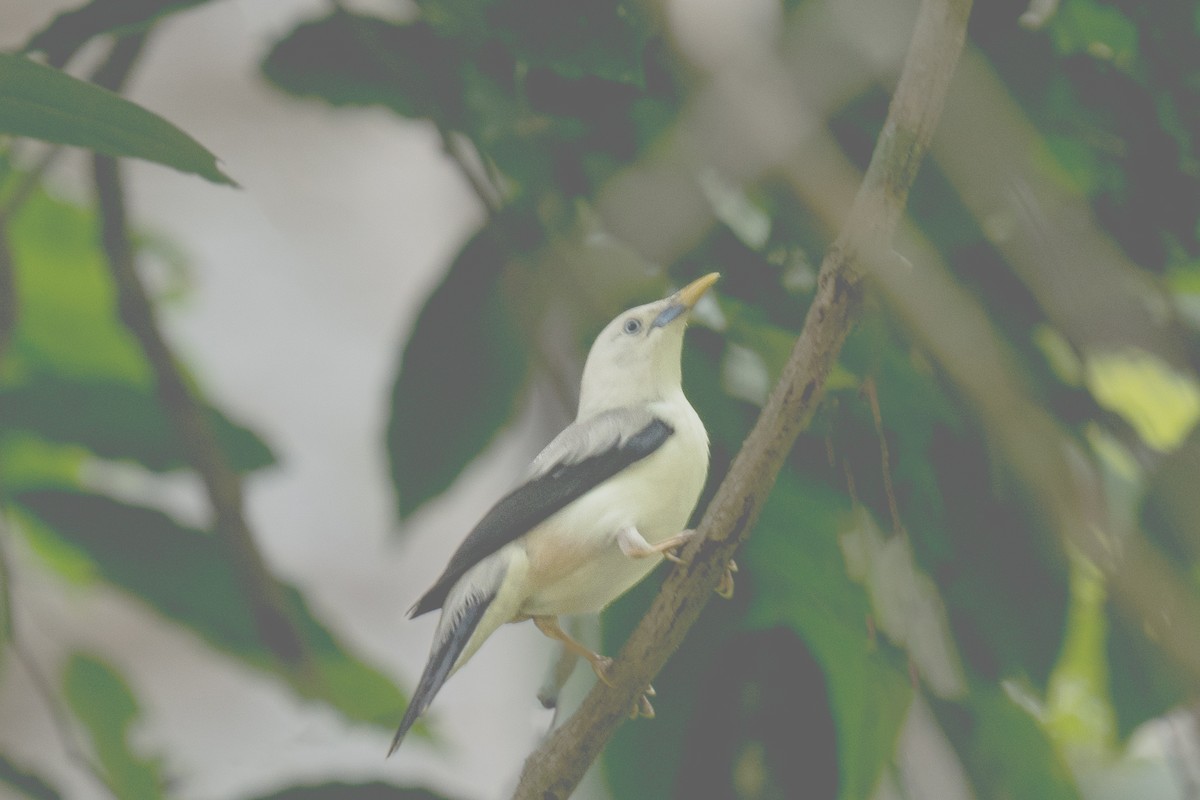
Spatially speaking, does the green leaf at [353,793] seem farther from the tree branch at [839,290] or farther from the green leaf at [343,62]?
the green leaf at [343,62]

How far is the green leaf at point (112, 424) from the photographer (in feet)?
6.02

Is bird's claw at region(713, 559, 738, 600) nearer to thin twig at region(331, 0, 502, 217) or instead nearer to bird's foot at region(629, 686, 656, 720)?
bird's foot at region(629, 686, 656, 720)

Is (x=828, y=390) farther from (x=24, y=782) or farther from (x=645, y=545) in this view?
(x=24, y=782)

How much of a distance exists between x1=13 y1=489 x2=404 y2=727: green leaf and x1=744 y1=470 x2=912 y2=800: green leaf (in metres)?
0.84

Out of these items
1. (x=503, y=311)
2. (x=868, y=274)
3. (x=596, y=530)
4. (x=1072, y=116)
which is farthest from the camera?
(x=503, y=311)

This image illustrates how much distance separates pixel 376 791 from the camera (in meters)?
1.45

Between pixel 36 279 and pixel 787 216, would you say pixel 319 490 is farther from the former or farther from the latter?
pixel 787 216

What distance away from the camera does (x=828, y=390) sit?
45.1 inches

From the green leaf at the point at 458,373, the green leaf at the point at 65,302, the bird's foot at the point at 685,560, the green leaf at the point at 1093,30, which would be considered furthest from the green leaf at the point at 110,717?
the green leaf at the point at 1093,30

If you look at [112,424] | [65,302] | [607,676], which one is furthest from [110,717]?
[607,676]

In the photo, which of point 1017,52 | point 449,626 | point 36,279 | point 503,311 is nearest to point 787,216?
point 1017,52

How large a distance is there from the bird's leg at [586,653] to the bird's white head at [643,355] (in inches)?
8.3

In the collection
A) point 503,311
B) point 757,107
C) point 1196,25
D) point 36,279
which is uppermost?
point 1196,25

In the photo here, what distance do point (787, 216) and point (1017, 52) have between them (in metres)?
0.30
